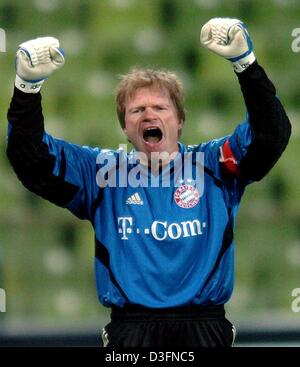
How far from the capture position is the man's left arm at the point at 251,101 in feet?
6.18

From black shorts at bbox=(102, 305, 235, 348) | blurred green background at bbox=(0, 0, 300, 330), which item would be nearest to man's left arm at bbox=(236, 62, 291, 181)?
black shorts at bbox=(102, 305, 235, 348)

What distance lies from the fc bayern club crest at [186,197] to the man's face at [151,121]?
0.09m

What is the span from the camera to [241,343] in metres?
3.01

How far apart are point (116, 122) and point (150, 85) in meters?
1.24

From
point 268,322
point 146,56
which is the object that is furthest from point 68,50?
point 268,322

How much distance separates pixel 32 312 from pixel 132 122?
1.24 m

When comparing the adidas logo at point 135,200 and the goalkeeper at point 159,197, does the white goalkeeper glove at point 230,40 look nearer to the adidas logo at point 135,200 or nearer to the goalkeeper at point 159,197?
the goalkeeper at point 159,197

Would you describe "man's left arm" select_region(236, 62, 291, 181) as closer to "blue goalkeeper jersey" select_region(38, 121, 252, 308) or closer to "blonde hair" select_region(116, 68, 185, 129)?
"blue goalkeeper jersey" select_region(38, 121, 252, 308)

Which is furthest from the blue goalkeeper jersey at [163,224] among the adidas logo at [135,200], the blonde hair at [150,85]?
the blonde hair at [150,85]

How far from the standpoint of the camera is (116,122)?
3.31 m

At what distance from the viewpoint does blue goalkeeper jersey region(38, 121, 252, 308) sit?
1.97 metres

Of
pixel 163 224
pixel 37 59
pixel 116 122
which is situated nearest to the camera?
pixel 37 59

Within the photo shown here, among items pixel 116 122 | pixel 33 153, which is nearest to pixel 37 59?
pixel 33 153

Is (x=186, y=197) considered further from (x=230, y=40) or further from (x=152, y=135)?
(x=230, y=40)
